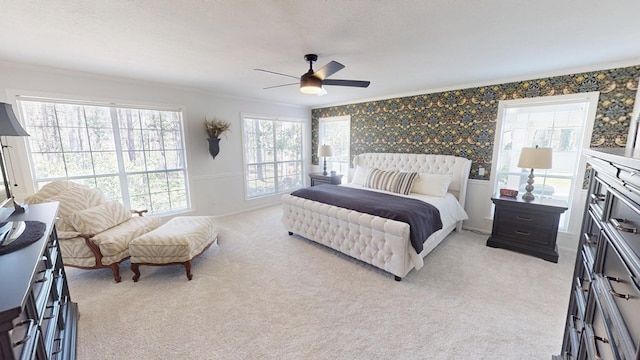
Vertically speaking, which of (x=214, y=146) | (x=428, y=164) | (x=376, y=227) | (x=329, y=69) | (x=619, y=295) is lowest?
(x=376, y=227)

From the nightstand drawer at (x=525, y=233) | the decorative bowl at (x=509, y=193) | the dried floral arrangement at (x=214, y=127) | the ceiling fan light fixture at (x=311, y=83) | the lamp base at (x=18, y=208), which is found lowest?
the nightstand drawer at (x=525, y=233)

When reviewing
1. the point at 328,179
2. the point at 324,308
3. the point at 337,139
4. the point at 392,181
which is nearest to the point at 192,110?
the point at 328,179

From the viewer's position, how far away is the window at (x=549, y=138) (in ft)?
10.6

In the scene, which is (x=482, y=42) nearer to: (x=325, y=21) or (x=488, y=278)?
(x=325, y=21)

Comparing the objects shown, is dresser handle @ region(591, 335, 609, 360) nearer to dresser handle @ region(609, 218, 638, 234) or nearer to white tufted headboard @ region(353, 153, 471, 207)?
dresser handle @ region(609, 218, 638, 234)

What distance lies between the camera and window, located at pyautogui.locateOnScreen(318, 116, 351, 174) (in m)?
5.81

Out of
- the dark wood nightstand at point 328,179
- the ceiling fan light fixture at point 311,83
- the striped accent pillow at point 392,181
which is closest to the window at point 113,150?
the dark wood nightstand at point 328,179

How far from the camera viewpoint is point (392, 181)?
13.4ft

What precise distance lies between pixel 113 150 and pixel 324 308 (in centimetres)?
395

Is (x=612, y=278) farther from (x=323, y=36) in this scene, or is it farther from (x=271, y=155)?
(x=271, y=155)

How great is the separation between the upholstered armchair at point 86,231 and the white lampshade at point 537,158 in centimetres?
496

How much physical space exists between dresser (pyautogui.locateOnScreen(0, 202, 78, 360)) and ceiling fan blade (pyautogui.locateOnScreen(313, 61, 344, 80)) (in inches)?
91.2

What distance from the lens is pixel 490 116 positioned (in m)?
3.82

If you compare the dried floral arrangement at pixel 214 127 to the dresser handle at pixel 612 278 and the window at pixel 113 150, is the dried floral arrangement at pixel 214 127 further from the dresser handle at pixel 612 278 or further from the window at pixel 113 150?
the dresser handle at pixel 612 278
